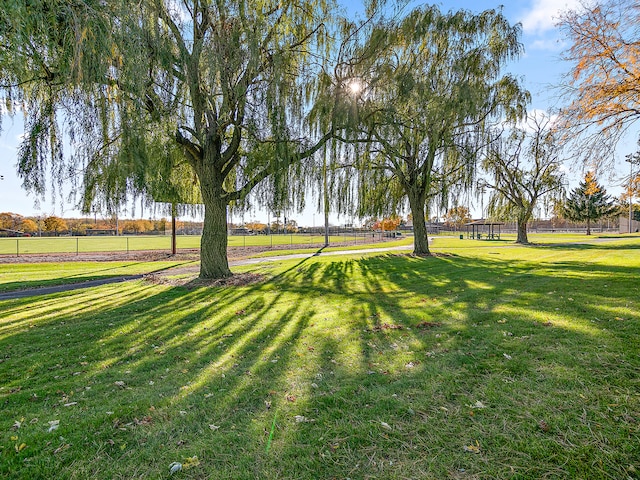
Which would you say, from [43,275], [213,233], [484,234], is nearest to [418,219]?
[213,233]

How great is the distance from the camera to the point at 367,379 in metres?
3.31

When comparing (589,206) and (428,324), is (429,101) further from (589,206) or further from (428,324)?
(589,206)

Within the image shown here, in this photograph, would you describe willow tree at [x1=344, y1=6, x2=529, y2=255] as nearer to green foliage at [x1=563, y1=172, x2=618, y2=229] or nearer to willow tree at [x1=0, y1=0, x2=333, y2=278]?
willow tree at [x1=0, y1=0, x2=333, y2=278]

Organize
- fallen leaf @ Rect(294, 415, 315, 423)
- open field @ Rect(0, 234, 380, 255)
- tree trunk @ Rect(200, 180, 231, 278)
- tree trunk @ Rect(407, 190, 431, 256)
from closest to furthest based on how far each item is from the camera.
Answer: fallen leaf @ Rect(294, 415, 315, 423) → tree trunk @ Rect(200, 180, 231, 278) → tree trunk @ Rect(407, 190, 431, 256) → open field @ Rect(0, 234, 380, 255)

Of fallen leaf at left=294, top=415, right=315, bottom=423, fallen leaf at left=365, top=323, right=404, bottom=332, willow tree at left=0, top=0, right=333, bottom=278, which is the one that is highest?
willow tree at left=0, top=0, right=333, bottom=278

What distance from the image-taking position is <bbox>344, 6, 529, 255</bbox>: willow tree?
10758 mm

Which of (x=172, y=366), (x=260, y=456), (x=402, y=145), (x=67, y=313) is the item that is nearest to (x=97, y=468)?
(x=260, y=456)

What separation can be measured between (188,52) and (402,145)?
9.26 m

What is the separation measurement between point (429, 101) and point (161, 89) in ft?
28.0

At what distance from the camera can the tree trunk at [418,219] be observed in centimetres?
1548

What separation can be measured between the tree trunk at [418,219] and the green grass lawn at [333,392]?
31.8 feet

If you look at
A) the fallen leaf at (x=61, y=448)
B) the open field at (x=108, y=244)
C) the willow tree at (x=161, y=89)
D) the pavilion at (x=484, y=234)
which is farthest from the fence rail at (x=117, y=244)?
the fallen leaf at (x=61, y=448)

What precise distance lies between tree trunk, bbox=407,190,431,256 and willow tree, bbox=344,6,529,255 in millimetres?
49

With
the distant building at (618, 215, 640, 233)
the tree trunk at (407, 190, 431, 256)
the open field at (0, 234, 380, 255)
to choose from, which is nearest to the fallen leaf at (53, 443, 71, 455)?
the tree trunk at (407, 190, 431, 256)
